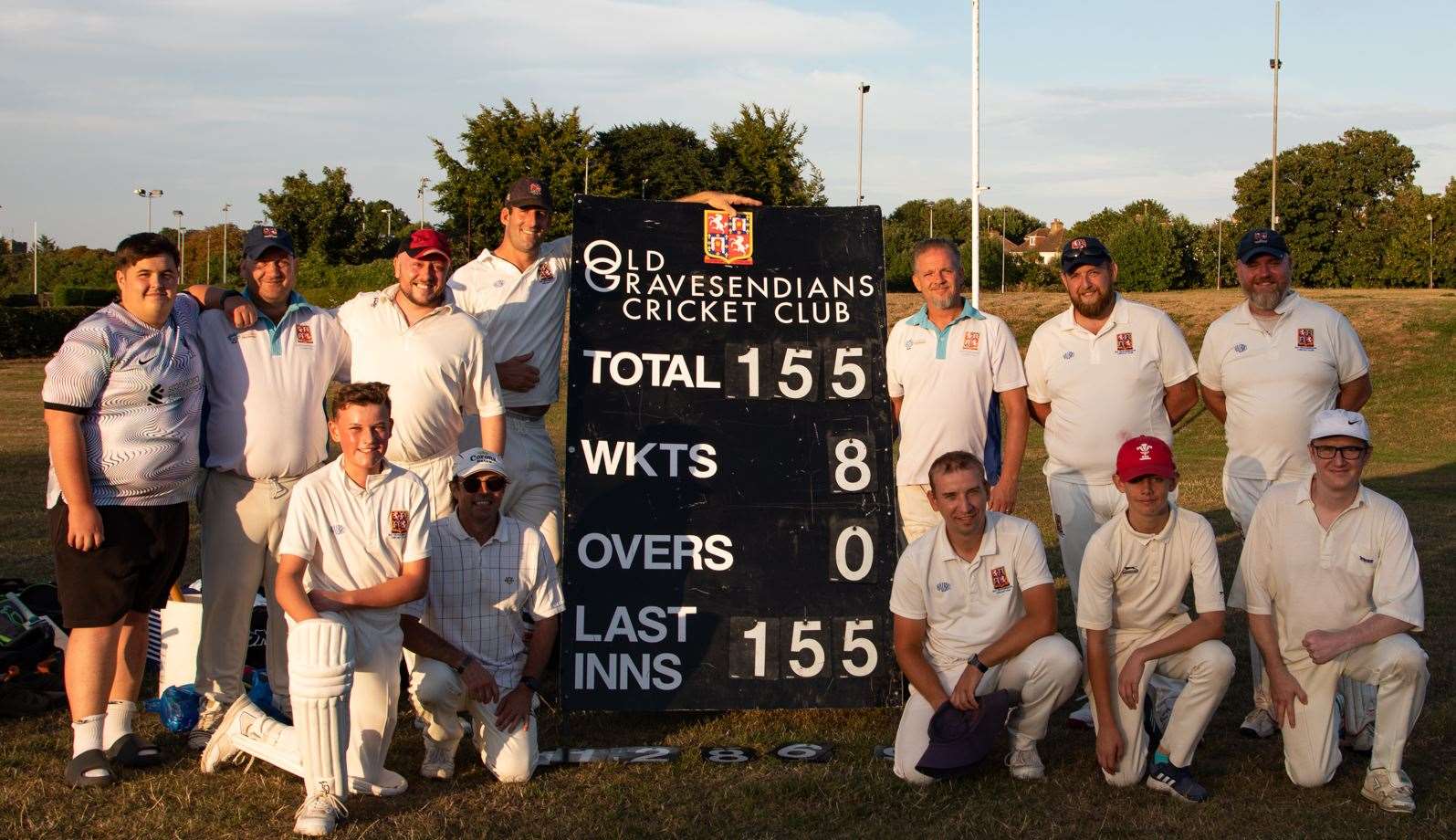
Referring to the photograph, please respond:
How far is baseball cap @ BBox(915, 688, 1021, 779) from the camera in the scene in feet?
15.6

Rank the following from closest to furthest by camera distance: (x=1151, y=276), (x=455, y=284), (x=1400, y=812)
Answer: (x=1400, y=812), (x=455, y=284), (x=1151, y=276)

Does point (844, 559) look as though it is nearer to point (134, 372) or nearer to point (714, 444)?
point (714, 444)

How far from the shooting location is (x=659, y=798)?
4680mm

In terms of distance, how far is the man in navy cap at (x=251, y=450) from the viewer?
523cm

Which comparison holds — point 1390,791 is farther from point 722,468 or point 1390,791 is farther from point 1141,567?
point 722,468

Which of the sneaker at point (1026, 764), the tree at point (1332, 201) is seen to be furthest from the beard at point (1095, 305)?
the tree at point (1332, 201)

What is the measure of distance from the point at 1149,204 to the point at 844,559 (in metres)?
91.3

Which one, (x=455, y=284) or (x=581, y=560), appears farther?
(x=455, y=284)

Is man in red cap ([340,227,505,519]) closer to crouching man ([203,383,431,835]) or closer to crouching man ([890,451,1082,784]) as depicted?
crouching man ([203,383,431,835])

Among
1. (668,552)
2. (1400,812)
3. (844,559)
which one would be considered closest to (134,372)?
(668,552)

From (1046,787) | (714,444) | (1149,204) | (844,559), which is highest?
(1149,204)

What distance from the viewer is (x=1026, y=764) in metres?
4.96

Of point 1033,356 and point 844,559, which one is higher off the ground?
point 1033,356

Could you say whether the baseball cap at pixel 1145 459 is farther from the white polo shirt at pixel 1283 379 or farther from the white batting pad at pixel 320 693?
the white batting pad at pixel 320 693
